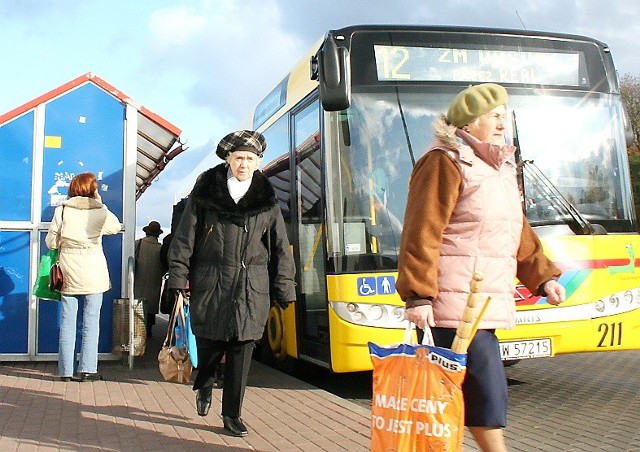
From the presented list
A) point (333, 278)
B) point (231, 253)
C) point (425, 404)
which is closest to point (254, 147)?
point (231, 253)

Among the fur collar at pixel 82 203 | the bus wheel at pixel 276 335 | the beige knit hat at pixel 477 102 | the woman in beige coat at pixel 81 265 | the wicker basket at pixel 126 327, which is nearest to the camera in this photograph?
the beige knit hat at pixel 477 102

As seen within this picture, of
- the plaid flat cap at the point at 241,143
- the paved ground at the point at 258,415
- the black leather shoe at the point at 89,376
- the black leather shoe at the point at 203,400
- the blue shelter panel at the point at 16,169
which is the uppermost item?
the blue shelter panel at the point at 16,169

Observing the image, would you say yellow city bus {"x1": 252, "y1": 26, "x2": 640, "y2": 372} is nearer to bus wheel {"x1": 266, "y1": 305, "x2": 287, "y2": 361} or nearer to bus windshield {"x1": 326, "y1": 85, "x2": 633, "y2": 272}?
bus windshield {"x1": 326, "y1": 85, "x2": 633, "y2": 272}

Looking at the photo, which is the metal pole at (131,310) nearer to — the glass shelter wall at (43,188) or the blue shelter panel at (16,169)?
the glass shelter wall at (43,188)

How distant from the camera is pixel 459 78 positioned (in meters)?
6.95

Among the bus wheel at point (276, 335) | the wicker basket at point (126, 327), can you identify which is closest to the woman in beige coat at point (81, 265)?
the wicker basket at point (126, 327)

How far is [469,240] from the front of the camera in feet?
11.1

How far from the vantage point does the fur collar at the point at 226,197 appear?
5203mm

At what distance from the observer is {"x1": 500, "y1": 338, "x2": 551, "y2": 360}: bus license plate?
6406 mm

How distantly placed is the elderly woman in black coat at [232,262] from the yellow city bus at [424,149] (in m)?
1.25

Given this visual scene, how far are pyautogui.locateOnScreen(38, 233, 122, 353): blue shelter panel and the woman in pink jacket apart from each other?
5929 mm

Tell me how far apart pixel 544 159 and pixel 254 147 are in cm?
278

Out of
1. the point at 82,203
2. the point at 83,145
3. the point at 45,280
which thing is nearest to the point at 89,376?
the point at 45,280

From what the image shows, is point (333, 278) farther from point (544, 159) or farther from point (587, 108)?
point (587, 108)
